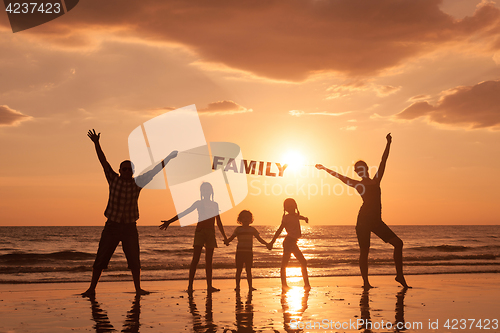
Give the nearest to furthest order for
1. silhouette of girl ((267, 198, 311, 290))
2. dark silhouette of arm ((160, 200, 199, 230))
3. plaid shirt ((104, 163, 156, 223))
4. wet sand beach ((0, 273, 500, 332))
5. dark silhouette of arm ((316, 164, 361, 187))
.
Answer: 1. wet sand beach ((0, 273, 500, 332))
2. plaid shirt ((104, 163, 156, 223))
3. dark silhouette of arm ((160, 200, 199, 230))
4. dark silhouette of arm ((316, 164, 361, 187))
5. silhouette of girl ((267, 198, 311, 290))

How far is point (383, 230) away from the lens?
8711 millimetres

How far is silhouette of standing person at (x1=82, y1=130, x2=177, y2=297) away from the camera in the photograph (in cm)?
763

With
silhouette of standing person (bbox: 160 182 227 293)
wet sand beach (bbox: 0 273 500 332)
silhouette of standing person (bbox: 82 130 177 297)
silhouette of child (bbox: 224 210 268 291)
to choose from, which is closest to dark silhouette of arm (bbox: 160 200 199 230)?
silhouette of standing person (bbox: 160 182 227 293)

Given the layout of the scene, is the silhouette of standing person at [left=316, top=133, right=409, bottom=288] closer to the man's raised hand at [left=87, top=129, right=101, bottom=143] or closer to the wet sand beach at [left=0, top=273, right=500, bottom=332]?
the wet sand beach at [left=0, top=273, right=500, bottom=332]

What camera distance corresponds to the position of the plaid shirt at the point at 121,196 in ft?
25.0

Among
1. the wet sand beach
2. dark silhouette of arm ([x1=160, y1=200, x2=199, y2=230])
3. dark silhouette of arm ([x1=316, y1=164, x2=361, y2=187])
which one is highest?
dark silhouette of arm ([x1=316, y1=164, x2=361, y2=187])

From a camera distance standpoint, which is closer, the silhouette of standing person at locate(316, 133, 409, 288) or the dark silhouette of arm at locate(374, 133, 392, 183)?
the dark silhouette of arm at locate(374, 133, 392, 183)

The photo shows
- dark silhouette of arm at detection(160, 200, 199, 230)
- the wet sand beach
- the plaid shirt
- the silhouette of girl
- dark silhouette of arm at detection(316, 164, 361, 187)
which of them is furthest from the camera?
the silhouette of girl

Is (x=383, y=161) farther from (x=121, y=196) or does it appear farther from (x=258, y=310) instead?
(x=121, y=196)

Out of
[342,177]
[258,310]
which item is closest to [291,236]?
[342,177]

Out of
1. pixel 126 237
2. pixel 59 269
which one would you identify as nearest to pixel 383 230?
pixel 126 237

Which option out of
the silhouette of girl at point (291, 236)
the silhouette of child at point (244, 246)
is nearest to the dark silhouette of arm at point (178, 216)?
the silhouette of child at point (244, 246)

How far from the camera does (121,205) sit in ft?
25.1

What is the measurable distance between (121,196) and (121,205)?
0.17 meters
